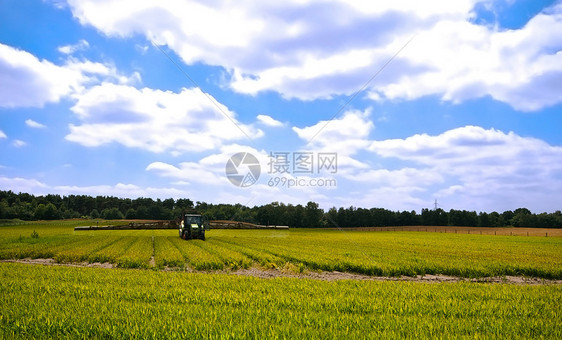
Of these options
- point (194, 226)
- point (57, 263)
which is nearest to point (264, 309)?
point (57, 263)

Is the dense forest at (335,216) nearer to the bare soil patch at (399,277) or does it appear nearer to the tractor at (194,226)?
the tractor at (194,226)

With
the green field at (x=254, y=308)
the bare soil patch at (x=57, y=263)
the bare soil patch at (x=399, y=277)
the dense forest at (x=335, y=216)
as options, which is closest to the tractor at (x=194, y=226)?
the bare soil patch at (x=57, y=263)

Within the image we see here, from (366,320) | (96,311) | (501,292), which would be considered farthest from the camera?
(501,292)

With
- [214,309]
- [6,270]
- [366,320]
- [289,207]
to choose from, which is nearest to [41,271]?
[6,270]

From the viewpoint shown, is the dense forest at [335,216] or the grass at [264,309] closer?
the grass at [264,309]

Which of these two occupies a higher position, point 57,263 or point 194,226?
point 194,226

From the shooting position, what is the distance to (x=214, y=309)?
11.4m

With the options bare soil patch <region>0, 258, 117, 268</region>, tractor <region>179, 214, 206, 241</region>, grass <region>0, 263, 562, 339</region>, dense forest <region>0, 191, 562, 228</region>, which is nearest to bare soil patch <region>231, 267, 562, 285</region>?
grass <region>0, 263, 562, 339</region>

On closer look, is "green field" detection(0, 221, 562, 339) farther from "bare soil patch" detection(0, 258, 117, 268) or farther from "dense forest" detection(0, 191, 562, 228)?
"dense forest" detection(0, 191, 562, 228)

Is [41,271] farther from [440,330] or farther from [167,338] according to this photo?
[440,330]

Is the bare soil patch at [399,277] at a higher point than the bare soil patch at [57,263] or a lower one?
higher

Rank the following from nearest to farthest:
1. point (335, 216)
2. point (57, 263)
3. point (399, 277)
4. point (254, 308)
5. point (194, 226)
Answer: point (254, 308) → point (399, 277) → point (57, 263) → point (194, 226) → point (335, 216)

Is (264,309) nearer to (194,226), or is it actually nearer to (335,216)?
(194,226)

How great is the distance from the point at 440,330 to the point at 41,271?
19.1 metres
